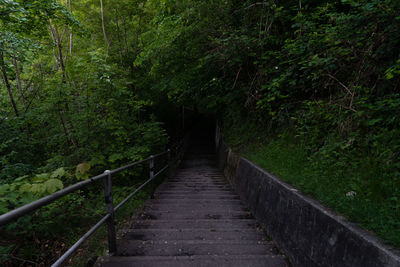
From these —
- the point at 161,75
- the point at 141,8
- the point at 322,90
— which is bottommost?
the point at 322,90

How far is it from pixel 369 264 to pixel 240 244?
1609 mm

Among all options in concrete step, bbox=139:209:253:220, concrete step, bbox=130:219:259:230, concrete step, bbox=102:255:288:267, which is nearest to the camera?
concrete step, bbox=102:255:288:267

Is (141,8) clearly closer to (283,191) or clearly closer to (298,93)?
(298,93)

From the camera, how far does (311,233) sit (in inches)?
74.5

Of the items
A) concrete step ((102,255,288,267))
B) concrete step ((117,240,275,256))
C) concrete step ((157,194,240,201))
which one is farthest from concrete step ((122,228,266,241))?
concrete step ((157,194,240,201))

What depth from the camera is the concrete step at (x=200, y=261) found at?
2186 millimetres

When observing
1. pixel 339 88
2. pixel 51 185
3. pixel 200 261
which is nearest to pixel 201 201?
pixel 200 261

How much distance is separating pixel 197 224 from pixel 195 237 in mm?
448

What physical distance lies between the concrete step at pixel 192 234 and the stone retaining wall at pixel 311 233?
288mm

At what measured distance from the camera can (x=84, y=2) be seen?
8.69m

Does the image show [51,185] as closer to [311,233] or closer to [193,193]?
[311,233]

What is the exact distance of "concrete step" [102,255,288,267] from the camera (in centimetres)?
219

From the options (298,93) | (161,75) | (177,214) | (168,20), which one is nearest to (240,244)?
(177,214)

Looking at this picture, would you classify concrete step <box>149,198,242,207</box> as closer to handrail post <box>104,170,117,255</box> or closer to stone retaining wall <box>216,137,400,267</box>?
stone retaining wall <box>216,137,400,267</box>
